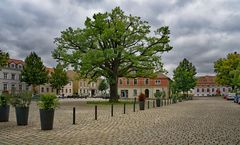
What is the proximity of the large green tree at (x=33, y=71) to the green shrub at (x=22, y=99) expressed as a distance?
57.8m

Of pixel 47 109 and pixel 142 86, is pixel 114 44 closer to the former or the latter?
pixel 47 109

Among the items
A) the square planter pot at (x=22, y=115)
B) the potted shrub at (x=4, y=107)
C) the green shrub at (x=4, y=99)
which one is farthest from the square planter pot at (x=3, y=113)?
the square planter pot at (x=22, y=115)

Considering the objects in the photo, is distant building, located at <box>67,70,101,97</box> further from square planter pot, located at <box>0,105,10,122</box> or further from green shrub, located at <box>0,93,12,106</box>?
square planter pot, located at <box>0,105,10,122</box>

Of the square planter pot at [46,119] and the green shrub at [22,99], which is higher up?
the green shrub at [22,99]

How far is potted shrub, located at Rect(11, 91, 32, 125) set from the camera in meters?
14.3

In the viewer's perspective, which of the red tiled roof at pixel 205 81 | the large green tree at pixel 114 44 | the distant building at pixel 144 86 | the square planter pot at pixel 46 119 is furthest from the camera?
the red tiled roof at pixel 205 81

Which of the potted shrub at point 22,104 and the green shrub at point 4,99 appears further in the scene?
the green shrub at point 4,99

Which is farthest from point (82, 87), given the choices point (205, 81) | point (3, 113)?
point (3, 113)

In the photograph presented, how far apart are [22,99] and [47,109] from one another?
7.05ft

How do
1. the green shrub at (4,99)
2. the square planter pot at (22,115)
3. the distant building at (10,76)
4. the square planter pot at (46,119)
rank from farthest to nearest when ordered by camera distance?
the distant building at (10,76)
the green shrub at (4,99)
the square planter pot at (22,115)
the square planter pot at (46,119)

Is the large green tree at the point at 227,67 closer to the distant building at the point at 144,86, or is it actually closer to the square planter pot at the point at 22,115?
the distant building at the point at 144,86

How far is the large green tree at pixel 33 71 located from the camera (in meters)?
70.6

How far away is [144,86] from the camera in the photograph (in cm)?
8875

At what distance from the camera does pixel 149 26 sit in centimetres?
3925
